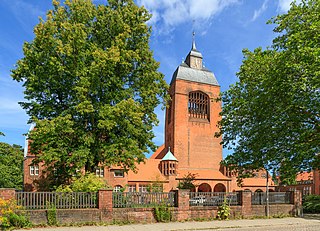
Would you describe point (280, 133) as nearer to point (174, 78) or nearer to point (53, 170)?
point (53, 170)

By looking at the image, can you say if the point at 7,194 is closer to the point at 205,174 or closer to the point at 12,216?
the point at 12,216

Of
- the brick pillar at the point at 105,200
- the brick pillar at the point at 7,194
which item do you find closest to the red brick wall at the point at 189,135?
the brick pillar at the point at 105,200

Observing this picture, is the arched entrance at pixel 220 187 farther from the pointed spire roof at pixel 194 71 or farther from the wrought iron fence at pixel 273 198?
the wrought iron fence at pixel 273 198

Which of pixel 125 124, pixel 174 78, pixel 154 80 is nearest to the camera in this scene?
pixel 125 124

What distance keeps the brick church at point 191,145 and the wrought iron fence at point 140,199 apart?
26.6 metres

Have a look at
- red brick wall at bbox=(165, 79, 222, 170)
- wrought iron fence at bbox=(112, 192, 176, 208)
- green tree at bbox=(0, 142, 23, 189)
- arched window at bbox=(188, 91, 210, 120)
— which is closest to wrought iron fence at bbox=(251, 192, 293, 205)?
wrought iron fence at bbox=(112, 192, 176, 208)

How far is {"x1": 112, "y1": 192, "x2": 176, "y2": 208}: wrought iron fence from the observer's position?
590 inches

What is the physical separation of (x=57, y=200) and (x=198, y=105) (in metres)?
40.6

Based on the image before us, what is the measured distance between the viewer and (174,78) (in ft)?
173

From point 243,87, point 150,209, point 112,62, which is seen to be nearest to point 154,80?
point 112,62

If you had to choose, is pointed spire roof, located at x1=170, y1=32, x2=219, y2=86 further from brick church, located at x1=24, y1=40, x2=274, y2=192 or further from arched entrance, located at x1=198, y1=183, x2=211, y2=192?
arched entrance, located at x1=198, y1=183, x2=211, y2=192

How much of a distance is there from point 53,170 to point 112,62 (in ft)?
26.5

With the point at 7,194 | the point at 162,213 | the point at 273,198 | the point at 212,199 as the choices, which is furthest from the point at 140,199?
the point at 273,198

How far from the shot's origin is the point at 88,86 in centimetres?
1795
